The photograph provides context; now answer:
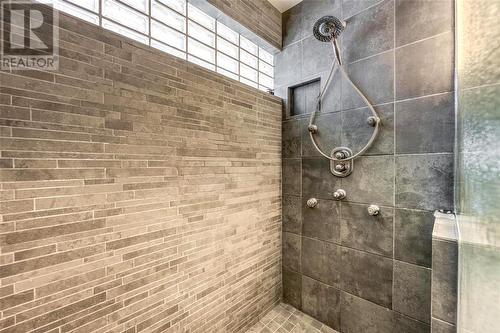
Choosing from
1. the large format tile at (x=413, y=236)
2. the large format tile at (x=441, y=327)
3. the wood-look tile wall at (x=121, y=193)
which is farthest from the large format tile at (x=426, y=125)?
the wood-look tile wall at (x=121, y=193)

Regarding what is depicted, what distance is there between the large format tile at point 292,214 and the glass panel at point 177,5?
1.65 m

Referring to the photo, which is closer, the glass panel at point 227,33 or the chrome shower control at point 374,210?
the chrome shower control at point 374,210

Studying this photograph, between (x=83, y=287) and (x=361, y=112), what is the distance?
183 cm

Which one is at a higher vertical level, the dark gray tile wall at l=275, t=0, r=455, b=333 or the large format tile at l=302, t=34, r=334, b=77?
the large format tile at l=302, t=34, r=334, b=77

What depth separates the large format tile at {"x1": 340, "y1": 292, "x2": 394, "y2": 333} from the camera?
4.20ft

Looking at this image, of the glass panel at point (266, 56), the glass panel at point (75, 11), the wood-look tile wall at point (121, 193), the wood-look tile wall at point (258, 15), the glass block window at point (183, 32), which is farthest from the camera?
the glass panel at point (266, 56)

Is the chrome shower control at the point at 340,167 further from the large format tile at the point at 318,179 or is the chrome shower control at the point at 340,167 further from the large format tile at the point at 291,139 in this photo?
the large format tile at the point at 291,139

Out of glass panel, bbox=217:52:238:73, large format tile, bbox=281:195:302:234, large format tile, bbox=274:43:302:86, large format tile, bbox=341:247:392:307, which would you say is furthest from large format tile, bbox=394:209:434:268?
glass panel, bbox=217:52:238:73

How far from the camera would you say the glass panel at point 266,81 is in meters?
1.90

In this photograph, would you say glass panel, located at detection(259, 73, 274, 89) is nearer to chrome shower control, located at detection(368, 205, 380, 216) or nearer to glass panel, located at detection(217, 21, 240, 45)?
glass panel, located at detection(217, 21, 240, 45)

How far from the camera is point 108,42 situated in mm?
886

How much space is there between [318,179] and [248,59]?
1.25 m

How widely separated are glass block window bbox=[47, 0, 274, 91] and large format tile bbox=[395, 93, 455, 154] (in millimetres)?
1186

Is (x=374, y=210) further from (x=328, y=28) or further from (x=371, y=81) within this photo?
(x=328, y=28)
